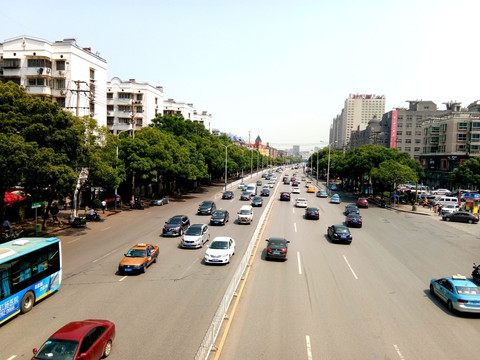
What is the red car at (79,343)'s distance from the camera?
373 inches

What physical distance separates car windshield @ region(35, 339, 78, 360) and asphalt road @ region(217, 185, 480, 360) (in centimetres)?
413

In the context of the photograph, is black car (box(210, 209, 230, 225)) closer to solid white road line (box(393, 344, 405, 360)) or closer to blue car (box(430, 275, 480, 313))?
blue car (box(430, 275, 480, 313))

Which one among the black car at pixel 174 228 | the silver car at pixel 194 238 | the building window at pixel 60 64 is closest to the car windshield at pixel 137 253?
the silver car at pixel 194 238

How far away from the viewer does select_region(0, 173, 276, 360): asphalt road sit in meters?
11.8

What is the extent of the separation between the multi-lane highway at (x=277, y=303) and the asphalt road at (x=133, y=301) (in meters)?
0.06

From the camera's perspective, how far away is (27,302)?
14609mm

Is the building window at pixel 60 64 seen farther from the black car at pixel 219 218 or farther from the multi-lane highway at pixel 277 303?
the black car at pixel 219 218

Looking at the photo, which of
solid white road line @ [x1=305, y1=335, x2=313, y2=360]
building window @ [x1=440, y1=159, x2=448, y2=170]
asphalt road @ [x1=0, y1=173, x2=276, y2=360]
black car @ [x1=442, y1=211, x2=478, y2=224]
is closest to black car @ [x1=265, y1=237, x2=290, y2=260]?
asphalt road @ [x1=0, y1=173, x2=276, y2=360]

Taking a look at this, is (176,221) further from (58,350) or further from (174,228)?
(58,350)

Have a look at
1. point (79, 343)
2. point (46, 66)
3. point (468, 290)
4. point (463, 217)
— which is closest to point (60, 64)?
point (46, 66)

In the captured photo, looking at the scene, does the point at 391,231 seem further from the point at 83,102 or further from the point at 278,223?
the point at 83,102

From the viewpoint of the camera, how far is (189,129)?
7612cm

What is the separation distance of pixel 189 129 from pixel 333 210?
39097 mm

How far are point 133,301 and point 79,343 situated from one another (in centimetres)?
597
